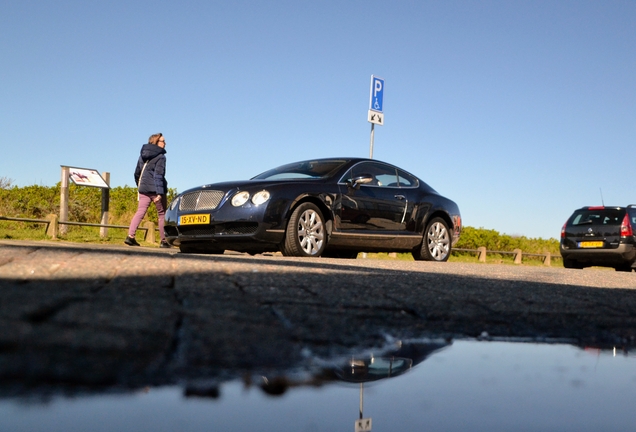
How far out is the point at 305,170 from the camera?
31.2 ft

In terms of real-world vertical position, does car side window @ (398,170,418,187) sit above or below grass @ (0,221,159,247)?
above

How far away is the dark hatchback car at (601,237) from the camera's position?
14.4m

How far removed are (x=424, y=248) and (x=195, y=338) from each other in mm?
8259

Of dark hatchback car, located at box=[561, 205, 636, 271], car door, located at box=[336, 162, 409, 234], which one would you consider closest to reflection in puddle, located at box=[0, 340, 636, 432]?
car door, located at box=[336, 162, 409, 234]

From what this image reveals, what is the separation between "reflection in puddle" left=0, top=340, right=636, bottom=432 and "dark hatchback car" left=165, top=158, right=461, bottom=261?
5883 millimetres

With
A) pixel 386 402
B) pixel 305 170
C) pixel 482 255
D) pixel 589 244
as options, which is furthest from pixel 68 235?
pixel 386 402

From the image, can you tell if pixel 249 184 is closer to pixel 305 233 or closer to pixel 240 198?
pixel 240 198

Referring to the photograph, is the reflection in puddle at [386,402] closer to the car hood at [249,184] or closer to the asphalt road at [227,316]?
the asphalt road at [227,316]

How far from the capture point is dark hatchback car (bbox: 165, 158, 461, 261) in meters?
8.43

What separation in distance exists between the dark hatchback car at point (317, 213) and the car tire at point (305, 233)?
1cm

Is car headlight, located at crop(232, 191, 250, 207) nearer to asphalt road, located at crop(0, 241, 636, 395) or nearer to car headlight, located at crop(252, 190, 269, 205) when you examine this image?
car headlight, located at crop(252, 190, 269, 205)

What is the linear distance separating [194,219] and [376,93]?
7.40 meters

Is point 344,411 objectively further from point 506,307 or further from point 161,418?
point 506,307

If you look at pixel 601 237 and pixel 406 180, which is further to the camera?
pixel 601 237
